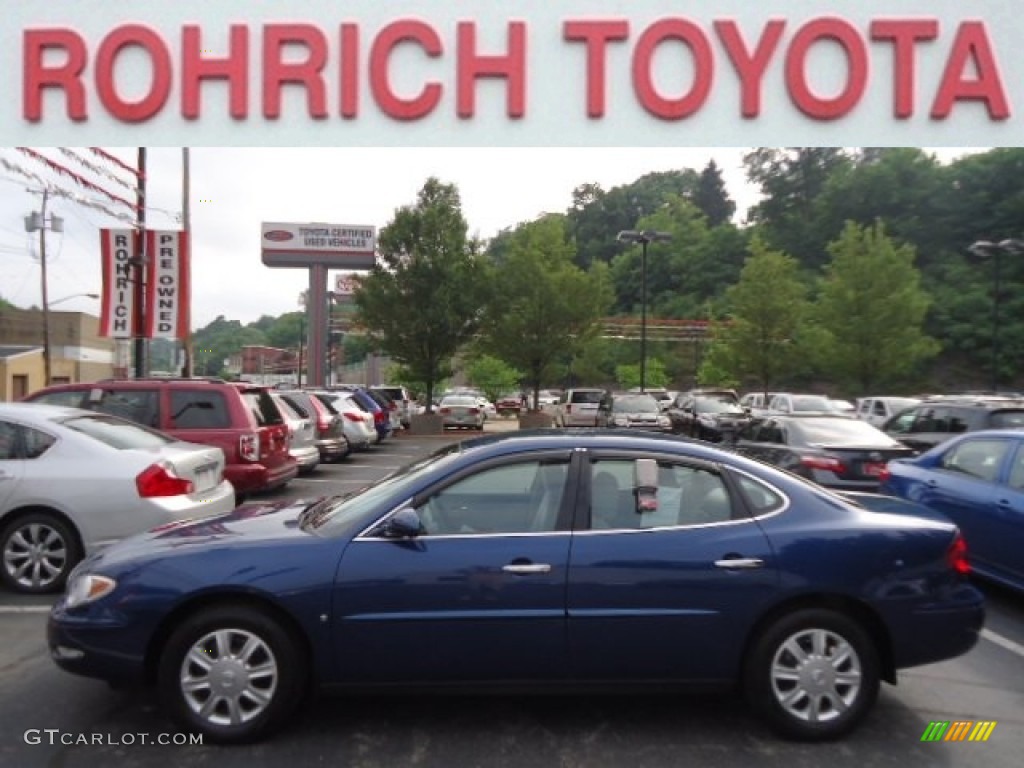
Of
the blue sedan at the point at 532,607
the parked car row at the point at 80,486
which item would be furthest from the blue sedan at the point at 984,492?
the parked car row at the point at 80,486

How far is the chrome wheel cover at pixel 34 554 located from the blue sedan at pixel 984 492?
7.13 m

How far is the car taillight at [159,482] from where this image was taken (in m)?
6.51

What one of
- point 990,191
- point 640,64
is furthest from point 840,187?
point 640,64

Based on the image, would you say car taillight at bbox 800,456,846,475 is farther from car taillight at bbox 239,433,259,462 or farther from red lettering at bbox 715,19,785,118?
car taillight at bbox 239,433,259,462

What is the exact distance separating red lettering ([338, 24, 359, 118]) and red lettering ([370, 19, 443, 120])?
0.10 metres

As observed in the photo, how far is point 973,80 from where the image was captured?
4738 millimetres

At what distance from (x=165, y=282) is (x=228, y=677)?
14668 mm

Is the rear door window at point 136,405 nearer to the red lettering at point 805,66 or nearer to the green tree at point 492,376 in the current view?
the red lettering at point 805,66

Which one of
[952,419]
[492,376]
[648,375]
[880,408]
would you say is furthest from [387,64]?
[648,375]

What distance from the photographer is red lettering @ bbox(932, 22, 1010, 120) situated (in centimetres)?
473

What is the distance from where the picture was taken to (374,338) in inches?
1112

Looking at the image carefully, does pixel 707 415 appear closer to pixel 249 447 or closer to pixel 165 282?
Result: pixel 165 282

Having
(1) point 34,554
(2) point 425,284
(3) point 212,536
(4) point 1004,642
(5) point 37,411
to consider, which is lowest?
(4) point 1004,642

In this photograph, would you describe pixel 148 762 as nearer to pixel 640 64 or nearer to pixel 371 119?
pixel 371 119
